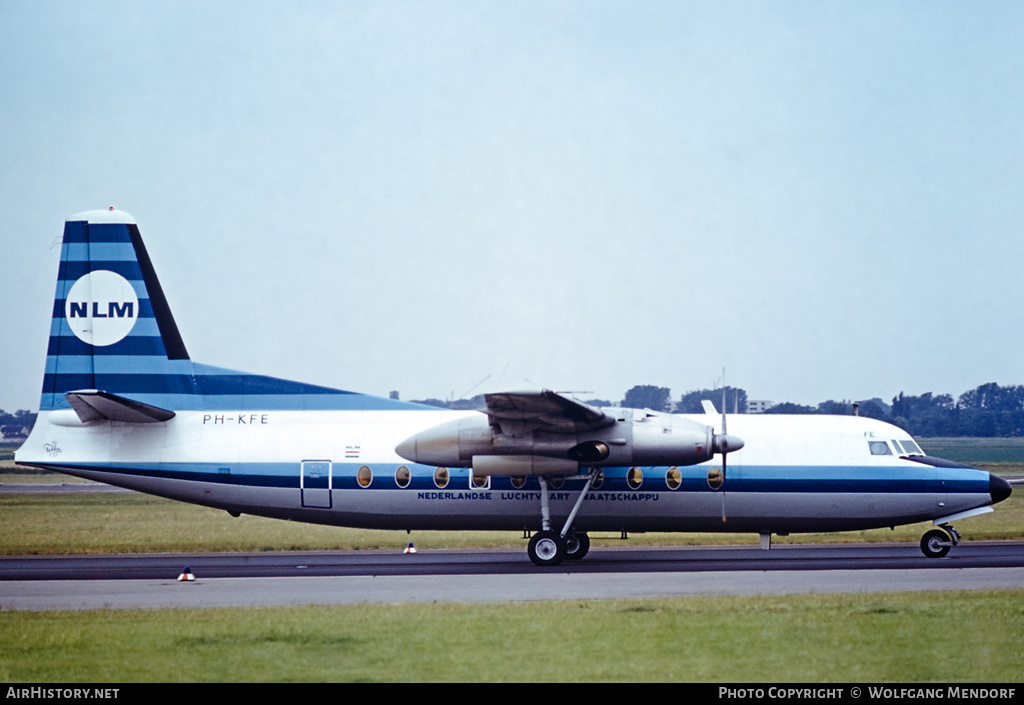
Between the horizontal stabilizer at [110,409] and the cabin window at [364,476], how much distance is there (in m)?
4.08

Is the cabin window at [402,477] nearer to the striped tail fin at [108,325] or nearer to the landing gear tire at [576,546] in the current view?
the landing gear tire at [576,546]

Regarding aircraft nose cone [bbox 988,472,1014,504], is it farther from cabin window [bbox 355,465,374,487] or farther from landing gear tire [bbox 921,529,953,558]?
cabin window [bbox 355,465,374,487]

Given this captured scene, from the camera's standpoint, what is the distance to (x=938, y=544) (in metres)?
20.4

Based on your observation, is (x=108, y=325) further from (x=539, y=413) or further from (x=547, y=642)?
(x=547, y=642)

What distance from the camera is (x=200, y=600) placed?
14.8 m

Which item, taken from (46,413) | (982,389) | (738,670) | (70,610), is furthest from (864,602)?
(982,389)

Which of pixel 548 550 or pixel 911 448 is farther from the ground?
pixel 911 448

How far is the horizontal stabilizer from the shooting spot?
1897 centimetres

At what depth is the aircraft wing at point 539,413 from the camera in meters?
17.7

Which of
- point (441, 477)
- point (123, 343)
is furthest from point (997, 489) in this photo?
point (123, 343)

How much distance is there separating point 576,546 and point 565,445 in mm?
2714

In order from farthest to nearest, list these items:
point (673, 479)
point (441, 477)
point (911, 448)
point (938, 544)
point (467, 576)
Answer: point (911, 448)
point (938, 544)
point (441, 477)
point (673, 479)
point (467, 576)
